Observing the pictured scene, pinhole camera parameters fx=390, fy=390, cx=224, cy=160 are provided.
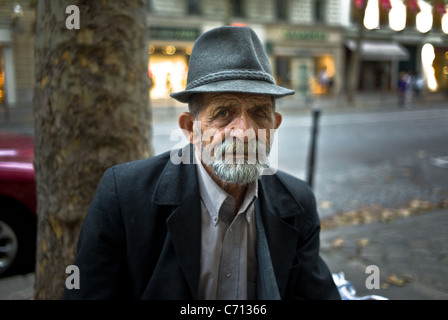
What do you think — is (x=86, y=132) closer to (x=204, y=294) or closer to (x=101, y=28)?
(x=101, y=28)

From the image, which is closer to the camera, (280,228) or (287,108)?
(280,228)

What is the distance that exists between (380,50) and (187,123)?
31.6 m

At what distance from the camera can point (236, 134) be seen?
1663 millimetres

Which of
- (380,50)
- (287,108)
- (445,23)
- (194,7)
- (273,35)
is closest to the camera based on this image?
(445,23)

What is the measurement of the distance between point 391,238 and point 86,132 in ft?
12.2

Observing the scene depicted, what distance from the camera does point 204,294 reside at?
1670 mm

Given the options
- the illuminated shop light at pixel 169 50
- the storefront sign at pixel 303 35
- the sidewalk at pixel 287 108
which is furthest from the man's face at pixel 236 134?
the storefront sign at pixel 303 35

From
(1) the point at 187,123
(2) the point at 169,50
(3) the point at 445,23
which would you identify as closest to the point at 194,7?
(2) the point at 169,50

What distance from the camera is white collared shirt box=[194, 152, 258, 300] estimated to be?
166 cm

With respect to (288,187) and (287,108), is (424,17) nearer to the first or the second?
(288,187)

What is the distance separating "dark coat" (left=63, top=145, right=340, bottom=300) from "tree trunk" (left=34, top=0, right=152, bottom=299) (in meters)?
0.44

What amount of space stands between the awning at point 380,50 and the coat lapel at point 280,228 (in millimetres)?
30701

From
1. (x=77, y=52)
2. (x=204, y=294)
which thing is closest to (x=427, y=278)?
(x=204, y=294)

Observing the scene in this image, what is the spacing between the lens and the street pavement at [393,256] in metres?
3.28
